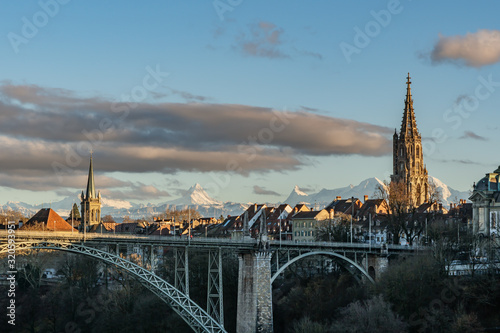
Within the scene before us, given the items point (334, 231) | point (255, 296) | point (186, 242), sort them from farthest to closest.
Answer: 1. point (334, 231)
2. point (255, 296)
3. point (186, 242)

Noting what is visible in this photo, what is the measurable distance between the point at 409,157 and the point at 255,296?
70.7m

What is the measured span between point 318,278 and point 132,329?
1861cm

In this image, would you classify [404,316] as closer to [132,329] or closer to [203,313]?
[203,313]

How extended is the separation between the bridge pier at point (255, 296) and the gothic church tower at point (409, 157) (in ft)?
212

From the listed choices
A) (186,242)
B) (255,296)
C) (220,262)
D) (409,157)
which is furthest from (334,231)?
(409,157)

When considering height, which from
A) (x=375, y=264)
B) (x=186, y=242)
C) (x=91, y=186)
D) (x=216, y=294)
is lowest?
(x=216, y=294)

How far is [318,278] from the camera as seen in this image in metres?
75.7

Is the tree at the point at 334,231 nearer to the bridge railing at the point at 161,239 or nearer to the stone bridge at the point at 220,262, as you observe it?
the bridge railing at the point at 161,239

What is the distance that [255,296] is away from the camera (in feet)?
214

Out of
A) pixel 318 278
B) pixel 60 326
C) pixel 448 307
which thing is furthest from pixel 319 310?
pixel 60 326

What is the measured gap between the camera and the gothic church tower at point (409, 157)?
12912cm

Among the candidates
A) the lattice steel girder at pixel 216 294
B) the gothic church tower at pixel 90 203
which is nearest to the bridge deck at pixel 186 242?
the lattice steel girder at pixel 216 294

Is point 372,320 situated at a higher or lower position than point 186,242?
lower

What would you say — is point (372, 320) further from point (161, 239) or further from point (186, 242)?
point (161, 239)
